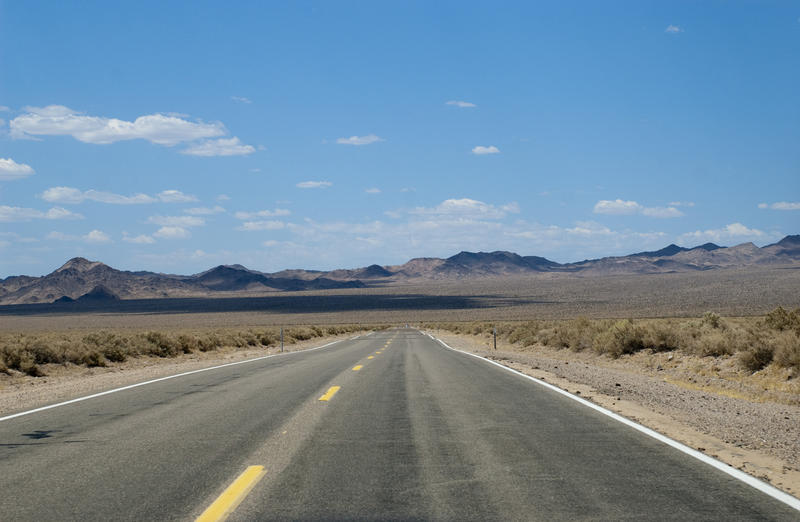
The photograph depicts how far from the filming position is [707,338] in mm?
19250

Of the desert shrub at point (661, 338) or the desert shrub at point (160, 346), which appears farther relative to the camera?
the desert shrub at point (160, 346)

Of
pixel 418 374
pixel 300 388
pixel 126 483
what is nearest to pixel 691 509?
pixel 126 483

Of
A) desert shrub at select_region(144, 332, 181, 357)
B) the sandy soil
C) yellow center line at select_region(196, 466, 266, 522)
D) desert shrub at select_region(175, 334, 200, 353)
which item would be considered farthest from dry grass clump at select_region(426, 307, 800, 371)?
desert shrub at select_region(144, 332, 181, 357)

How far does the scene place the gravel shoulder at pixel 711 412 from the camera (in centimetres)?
693

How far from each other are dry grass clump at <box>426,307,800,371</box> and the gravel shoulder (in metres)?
0.95

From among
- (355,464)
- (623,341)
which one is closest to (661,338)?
(623,341)

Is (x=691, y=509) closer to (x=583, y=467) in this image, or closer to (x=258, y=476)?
(x=583, y=467)

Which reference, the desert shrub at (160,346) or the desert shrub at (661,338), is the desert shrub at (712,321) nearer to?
the desert shrub at (661,338)

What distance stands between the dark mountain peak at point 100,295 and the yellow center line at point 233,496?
606ft

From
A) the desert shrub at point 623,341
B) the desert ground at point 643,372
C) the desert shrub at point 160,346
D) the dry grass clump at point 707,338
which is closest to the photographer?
the desert ground at point 643,372

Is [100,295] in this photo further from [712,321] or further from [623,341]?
[712,321]

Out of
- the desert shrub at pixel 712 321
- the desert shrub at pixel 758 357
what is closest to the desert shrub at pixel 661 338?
the desert shrub at pixel 712 321

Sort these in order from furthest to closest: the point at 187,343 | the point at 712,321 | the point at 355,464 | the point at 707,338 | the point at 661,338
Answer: the point at 187,343, the point at 712,321, the point at 661,338, the point at 707,338, the point at 355,464

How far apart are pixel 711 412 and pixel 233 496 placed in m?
7.91
